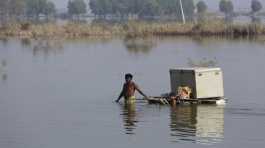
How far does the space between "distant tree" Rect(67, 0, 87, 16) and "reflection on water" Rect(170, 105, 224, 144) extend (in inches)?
5868

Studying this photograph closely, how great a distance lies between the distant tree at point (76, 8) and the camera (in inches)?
6791

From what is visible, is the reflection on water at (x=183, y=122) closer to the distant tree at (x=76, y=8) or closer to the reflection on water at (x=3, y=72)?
the reflection on water at (x=3, y=72)

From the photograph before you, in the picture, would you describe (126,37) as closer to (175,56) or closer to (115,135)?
(175,56)

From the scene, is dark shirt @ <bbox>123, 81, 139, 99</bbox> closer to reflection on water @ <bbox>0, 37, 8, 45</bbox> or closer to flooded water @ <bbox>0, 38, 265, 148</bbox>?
flooded water @ <bbox>0, 38, 265, 148</bbox>

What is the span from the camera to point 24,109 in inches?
958

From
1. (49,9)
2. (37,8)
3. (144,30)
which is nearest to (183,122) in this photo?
(144,30)

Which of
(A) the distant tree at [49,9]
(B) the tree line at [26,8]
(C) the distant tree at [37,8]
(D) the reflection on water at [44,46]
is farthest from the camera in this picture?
(A) the distant tree at [49,9]

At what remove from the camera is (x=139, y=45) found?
5312 cm

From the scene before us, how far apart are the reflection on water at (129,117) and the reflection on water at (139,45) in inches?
904

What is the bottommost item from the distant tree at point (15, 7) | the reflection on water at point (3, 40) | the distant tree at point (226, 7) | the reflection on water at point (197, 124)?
the distant tree at point (226, 7)

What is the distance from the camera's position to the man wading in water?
2417cm

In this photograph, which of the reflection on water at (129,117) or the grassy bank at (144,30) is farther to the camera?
the grassy bank at (144,30)

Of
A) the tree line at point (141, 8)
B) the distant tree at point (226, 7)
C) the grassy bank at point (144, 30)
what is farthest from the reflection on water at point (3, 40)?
the distant tree at point (226, 7)

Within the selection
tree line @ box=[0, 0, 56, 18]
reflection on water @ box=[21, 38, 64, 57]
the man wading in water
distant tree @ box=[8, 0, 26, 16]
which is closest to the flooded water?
the man wading in water
